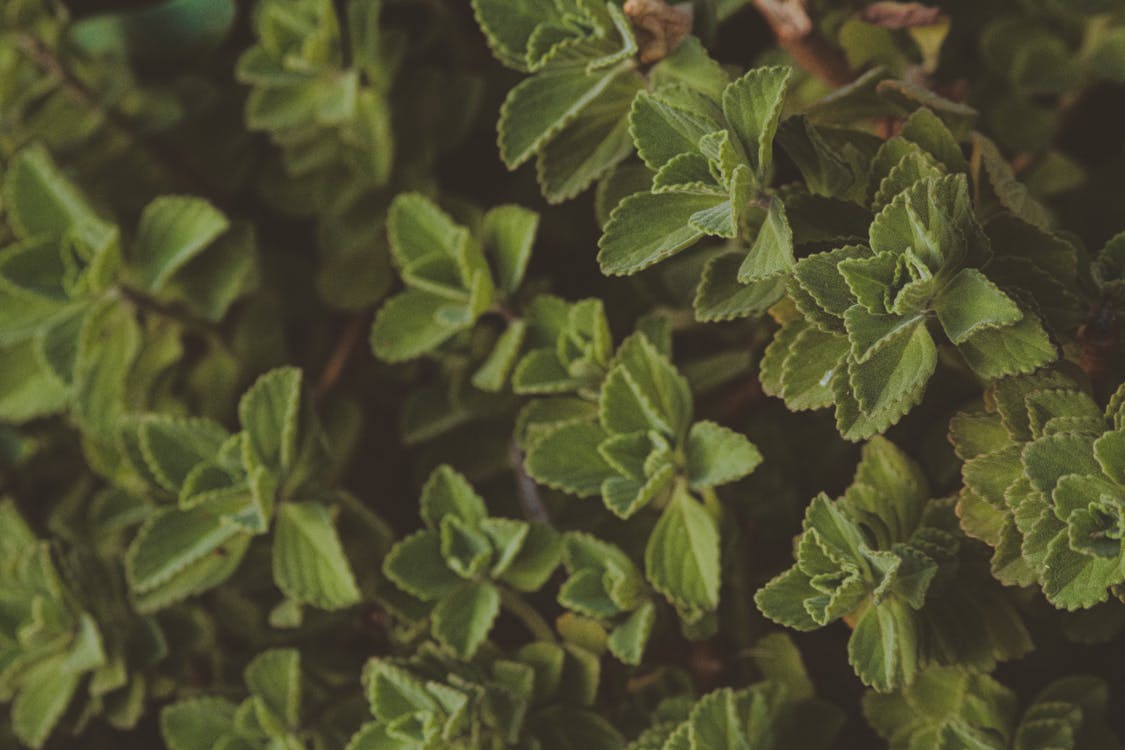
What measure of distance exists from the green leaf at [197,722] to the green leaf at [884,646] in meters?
0.58

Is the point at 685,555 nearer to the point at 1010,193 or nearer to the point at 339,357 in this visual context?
the point at 1010,193

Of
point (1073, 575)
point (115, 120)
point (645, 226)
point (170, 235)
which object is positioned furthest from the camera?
point (115, 120)

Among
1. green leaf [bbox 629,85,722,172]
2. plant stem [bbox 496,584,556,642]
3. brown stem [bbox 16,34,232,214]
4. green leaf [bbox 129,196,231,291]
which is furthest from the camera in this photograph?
brown stem [bbox 16,34,232,214]

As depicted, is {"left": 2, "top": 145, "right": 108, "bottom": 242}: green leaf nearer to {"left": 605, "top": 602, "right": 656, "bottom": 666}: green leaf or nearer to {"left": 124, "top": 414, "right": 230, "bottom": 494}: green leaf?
{"left": 124, "top": 414, "right": 230, "bottom": 494}: green leaf

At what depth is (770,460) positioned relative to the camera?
107cm

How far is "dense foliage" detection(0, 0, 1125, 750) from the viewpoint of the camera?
799mm

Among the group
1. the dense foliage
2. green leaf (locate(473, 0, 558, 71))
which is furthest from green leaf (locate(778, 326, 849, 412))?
green leaf (locate(473, 0, 558, 71))

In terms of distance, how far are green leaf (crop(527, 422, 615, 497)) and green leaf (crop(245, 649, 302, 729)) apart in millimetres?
287

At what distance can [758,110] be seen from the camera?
0.79 meters

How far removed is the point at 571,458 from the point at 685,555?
0.39ft

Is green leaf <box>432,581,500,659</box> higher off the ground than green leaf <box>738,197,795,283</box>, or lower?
lower

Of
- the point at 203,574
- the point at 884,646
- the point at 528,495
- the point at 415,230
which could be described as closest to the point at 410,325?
the point at 415,230

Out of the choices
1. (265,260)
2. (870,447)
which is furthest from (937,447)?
(265,260)

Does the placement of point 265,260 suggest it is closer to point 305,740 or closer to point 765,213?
point 305,740
